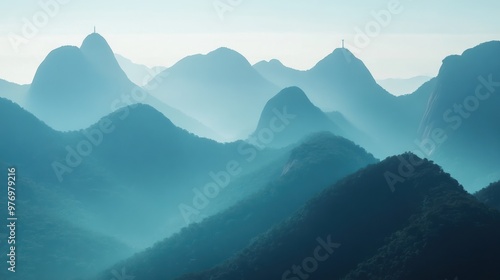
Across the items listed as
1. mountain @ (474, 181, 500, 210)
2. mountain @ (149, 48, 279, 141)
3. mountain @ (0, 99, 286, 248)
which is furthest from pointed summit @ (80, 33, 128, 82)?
mountain @ (474, 181, 500, 210)

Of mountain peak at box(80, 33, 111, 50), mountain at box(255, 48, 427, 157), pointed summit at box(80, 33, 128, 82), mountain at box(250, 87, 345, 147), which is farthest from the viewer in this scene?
mountain peak at box(80, 33, 111, 50)

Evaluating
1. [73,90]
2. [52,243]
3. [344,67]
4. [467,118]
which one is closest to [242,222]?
[52,243]

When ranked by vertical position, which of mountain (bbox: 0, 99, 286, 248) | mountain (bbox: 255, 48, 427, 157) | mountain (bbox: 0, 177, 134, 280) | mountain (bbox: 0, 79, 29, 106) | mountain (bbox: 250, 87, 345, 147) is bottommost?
mountain (bbox: 0, 177, 134, 280)

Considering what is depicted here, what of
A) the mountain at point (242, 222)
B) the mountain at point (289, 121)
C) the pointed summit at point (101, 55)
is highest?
the pointed summit at point (101, 55)

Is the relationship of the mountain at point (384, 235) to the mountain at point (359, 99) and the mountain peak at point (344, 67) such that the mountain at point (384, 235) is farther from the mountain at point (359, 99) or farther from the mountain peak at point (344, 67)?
the mountain peak at point (344, 67)

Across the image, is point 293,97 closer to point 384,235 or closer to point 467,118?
point 467,118

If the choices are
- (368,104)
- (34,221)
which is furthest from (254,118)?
(34,221)

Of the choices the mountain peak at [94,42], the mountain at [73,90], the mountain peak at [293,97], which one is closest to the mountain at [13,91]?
the mountain at [73,90]

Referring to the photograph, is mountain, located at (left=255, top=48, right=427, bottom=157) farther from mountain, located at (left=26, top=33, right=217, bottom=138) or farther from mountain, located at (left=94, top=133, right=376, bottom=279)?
mountain, located at (left=94, top=133, right=376, bottom=279)
